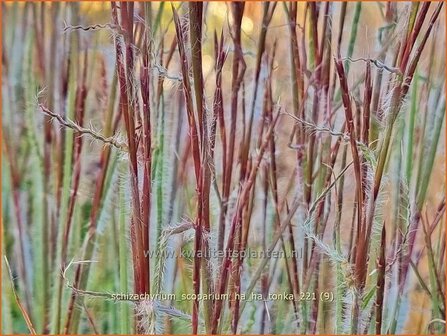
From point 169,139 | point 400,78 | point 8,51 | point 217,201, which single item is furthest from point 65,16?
point 400,78

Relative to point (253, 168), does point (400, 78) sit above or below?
above

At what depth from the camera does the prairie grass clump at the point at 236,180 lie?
2.32 feet

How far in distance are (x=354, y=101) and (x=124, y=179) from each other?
315mm

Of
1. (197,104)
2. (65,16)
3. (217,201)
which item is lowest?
(217,201)

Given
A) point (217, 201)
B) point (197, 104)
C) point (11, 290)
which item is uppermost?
point (197, 104)

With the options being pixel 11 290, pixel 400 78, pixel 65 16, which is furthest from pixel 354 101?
pixel 11 290

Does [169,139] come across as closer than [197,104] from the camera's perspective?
No

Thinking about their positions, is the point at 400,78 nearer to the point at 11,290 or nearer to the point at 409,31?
the point at 409,31

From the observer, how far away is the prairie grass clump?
2.32 feet

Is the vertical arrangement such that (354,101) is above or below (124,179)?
above

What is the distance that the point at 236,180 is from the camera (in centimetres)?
73

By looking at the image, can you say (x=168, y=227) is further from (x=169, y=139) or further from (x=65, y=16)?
(x=65, y=16)

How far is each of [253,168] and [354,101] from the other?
0.52 feet

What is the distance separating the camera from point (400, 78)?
687 millimetres
